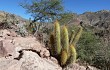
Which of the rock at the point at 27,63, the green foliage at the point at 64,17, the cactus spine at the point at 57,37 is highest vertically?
the green foliage at the point at 64,17

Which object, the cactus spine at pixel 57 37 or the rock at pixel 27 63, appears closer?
the rock at pixel 27 63

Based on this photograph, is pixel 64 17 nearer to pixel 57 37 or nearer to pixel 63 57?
pixel 57 37

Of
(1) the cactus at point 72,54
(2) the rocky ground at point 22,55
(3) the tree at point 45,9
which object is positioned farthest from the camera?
(3) the tree at point 45,9

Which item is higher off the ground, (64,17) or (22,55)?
(64,17)

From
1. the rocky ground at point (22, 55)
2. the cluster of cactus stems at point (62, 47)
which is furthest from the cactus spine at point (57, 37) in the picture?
the rocky ground at point (22, 55)

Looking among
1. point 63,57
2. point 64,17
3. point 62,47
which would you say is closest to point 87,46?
point 64,17

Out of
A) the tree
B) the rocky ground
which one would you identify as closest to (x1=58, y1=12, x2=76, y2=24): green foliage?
the tree

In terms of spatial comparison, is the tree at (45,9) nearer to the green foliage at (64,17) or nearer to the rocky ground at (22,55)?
the green foliage at (64,17)

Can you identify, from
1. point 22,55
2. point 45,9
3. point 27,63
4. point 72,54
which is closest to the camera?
point 27,63

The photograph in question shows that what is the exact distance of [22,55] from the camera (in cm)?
895

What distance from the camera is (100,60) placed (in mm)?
18781

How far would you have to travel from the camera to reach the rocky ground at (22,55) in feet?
28.3

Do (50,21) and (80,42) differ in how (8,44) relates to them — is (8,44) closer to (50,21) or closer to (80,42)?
(50,21)

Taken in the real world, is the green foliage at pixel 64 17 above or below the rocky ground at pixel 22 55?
above
